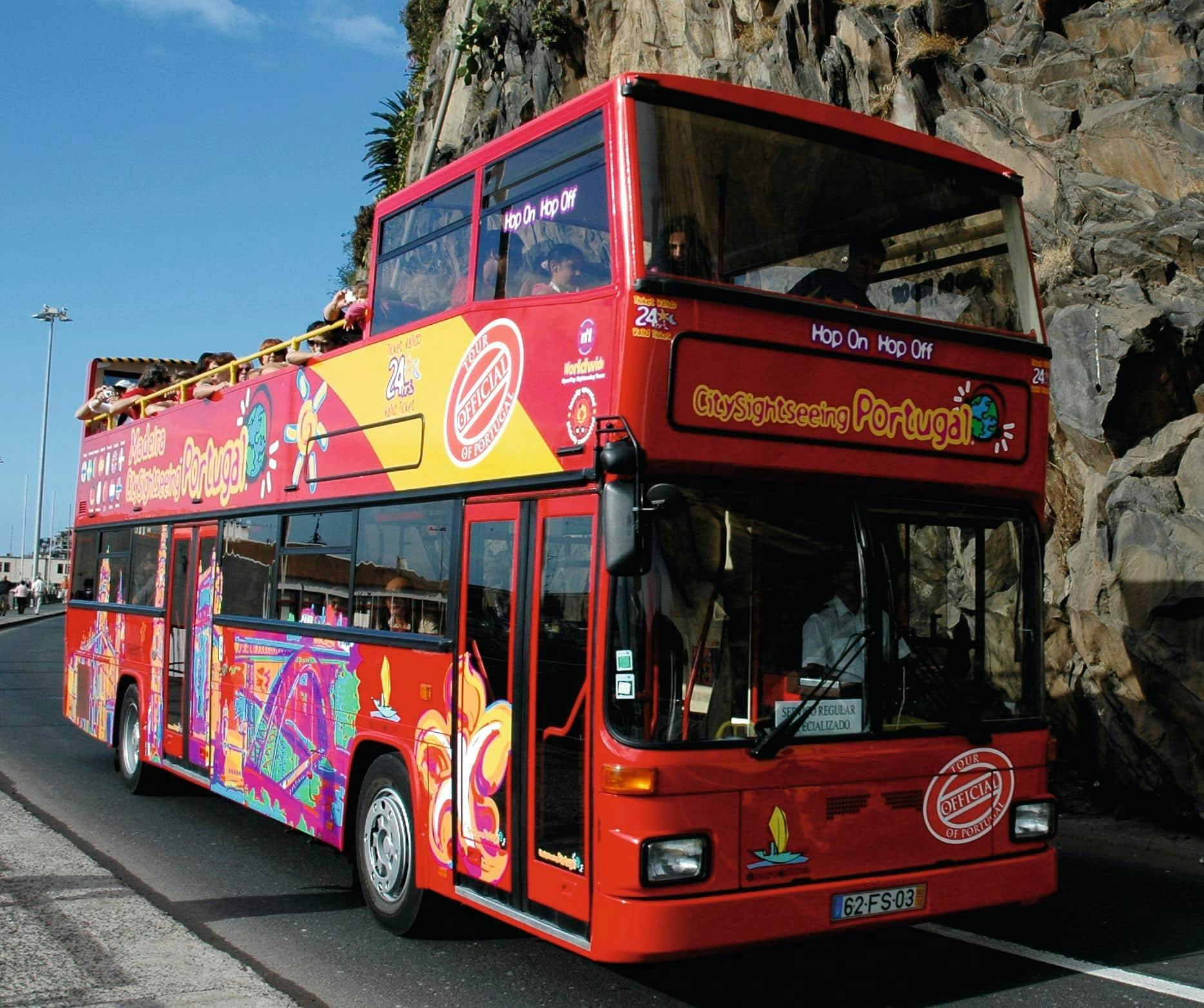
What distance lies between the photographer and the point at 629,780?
5.17 m

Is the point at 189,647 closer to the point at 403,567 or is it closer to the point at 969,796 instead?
the point at 403,567

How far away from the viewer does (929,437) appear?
611 centimetres

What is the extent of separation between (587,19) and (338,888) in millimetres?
27409

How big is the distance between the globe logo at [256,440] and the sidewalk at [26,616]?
3191 centimetres

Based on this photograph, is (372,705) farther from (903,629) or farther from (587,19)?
(587,19)

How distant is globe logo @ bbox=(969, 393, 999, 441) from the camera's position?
6.27 m

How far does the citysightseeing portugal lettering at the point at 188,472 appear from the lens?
1012 cm

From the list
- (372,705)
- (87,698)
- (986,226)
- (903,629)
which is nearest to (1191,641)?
(986,226)

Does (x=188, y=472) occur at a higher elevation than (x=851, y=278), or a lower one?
lower

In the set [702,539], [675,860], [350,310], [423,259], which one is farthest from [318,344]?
[675,860]

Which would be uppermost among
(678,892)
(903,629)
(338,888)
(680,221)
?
(680,221)

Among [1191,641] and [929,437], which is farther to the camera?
[1191,641]

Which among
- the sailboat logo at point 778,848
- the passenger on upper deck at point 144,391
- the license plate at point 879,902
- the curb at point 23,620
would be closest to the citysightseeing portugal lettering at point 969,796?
the license plate at point 879,902

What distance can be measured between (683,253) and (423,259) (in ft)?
7.94
